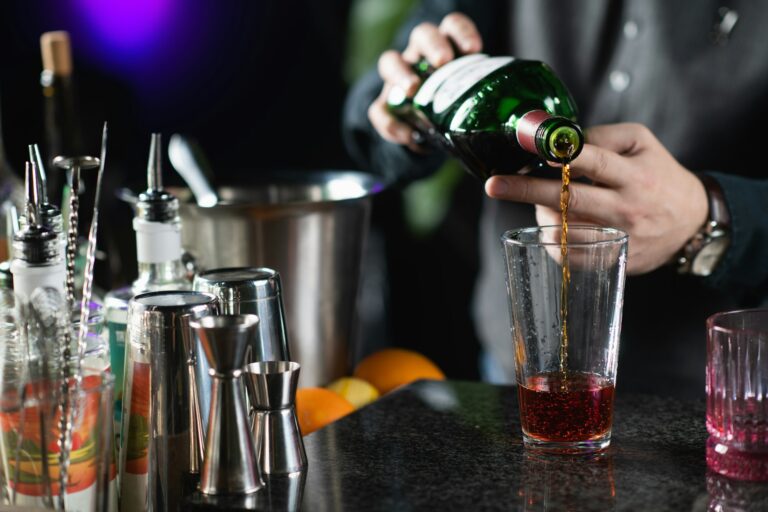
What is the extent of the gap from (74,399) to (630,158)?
1.91ft

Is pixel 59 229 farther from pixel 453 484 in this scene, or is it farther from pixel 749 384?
pixel 749 384

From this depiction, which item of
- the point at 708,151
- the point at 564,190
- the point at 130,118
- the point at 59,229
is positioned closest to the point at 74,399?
the point at 59,229

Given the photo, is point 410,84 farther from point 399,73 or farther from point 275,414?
point 275,414

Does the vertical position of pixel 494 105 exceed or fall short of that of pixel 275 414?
it exceeds it

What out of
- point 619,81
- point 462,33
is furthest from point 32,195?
point 619,81

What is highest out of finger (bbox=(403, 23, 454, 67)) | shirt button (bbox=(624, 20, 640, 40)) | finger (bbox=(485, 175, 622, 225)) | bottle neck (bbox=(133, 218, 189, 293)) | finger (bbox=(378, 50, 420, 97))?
shirt button (bbox=(624, 20, 640, 40))

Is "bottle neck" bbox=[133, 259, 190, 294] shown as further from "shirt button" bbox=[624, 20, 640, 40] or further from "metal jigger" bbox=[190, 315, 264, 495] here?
"shirt button" bbox=[624, 20, 640, 40]

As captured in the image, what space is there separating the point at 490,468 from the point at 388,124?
2.01ft

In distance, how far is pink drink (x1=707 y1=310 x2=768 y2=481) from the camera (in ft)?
2.33

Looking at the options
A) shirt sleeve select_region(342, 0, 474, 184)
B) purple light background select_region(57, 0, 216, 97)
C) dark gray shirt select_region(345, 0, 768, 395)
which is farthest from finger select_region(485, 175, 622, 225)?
purple light background select_region(57, 0, 216, 97)

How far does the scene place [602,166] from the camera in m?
0.93

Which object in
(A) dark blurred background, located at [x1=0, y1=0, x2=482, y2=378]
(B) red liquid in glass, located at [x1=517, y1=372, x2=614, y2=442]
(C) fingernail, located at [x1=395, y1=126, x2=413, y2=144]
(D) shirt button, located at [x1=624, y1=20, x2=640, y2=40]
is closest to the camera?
(B) red liquid in glass, located at [x1=517, y1=372, x2=614, y2=442]

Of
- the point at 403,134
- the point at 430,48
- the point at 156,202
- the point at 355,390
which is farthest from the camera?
the point at 403,134

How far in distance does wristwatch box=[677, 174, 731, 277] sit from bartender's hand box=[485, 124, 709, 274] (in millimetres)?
17
